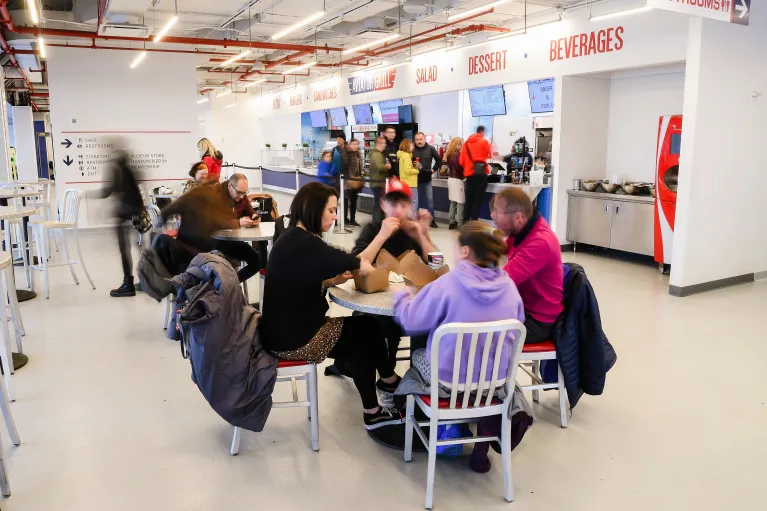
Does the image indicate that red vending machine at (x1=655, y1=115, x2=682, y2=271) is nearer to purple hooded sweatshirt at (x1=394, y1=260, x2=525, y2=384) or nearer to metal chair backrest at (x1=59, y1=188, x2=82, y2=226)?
purple hooded sweatshirt at (x1=394, y1=260, x2=525, y2=384)

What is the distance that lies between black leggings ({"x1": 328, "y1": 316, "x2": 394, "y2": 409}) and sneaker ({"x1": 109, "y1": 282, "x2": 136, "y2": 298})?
12.4ft

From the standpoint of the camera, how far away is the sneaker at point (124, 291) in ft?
19.7

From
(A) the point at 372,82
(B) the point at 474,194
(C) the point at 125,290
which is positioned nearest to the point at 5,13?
(C) the point at 125,290

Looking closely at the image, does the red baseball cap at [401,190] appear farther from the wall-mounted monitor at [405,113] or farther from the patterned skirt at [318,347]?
the wall-mounted monitor at [405,113]

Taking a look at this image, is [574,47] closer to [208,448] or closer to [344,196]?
[344,196]

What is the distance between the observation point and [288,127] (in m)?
21.4

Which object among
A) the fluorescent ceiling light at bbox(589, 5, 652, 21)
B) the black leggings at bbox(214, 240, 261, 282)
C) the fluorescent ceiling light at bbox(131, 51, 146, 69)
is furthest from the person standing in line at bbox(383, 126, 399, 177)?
the black leggings at bbox(214, 240, 261, 282)

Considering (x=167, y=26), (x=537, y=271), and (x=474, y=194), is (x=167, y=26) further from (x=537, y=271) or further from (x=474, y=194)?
(x=537, y=271)

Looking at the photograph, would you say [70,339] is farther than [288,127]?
No

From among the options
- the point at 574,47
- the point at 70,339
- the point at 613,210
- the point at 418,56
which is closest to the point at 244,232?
the point at 70,339

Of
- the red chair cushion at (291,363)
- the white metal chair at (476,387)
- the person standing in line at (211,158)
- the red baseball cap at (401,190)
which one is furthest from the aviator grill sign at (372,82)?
the white metal chair at (476,387)

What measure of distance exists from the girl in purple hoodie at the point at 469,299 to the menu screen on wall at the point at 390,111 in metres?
12.3

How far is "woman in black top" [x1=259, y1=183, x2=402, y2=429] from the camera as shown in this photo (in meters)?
2.77

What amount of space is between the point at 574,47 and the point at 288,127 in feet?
48.1
